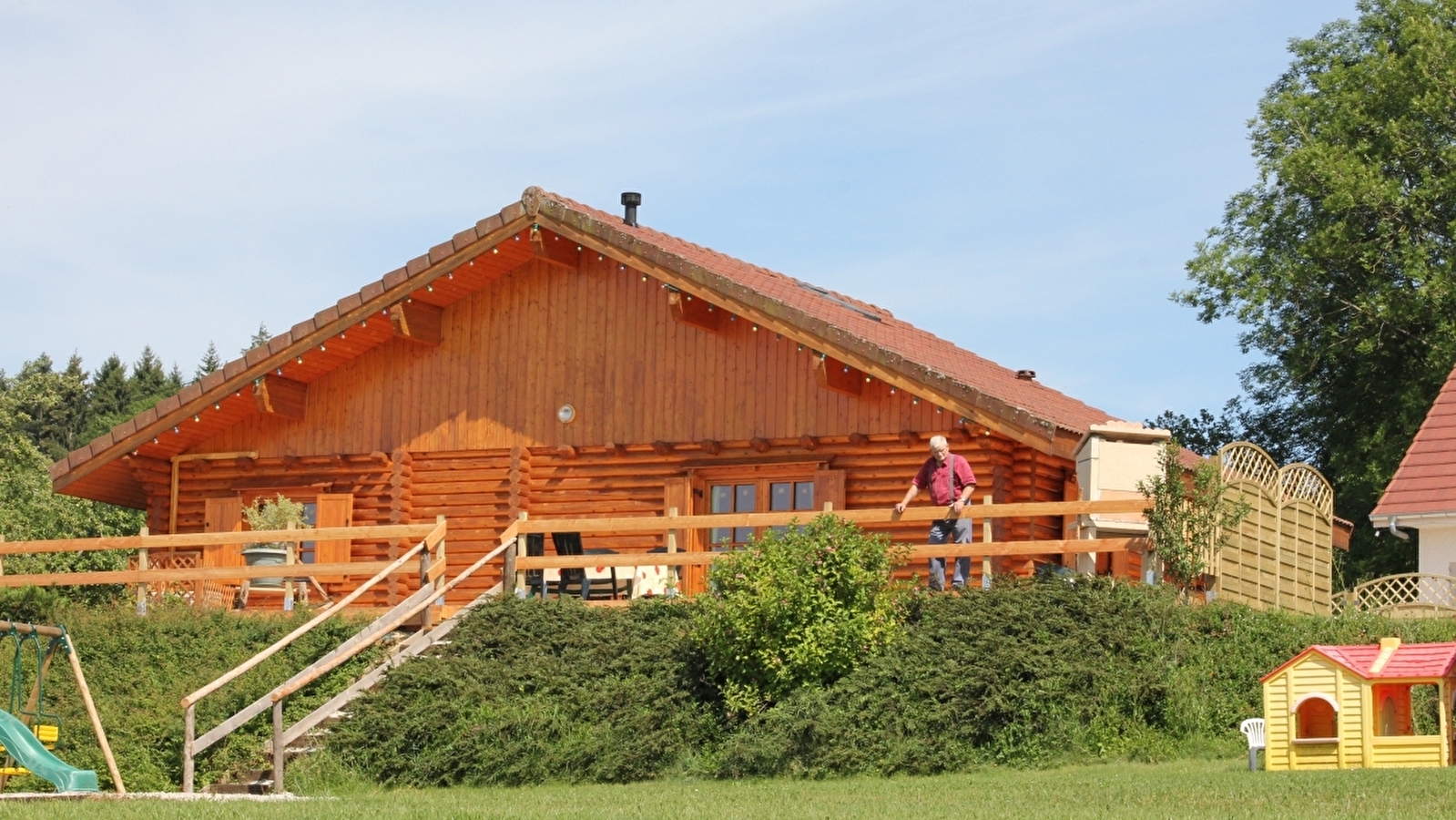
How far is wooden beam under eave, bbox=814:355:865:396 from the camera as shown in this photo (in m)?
21.3

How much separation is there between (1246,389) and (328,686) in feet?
78.5

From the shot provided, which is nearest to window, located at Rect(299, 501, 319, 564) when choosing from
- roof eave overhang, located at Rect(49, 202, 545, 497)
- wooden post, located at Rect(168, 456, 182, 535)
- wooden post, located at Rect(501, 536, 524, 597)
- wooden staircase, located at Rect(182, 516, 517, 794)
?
roof eave overhang, located at Rect(49, 202, 545, 497)

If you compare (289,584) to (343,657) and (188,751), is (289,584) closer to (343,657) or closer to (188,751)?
(343,657)

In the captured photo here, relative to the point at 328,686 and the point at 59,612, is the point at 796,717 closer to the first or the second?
the point at 328,686

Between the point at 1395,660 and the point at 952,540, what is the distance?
18.5 feet

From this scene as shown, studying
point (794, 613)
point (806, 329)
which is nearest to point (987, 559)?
point (794, 613)

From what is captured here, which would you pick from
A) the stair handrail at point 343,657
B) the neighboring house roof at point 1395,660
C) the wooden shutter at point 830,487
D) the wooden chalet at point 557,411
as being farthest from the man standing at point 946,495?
the neighboring house roof at point 1395,660

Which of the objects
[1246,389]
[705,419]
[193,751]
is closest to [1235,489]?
[705,419]

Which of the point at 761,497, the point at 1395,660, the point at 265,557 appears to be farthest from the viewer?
the point at 761,497

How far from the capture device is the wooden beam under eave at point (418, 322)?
23281mm

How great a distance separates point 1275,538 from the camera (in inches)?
736

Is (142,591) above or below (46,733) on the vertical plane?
above

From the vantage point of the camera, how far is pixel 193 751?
16.4 meters

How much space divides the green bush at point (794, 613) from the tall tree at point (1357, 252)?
1809cm
